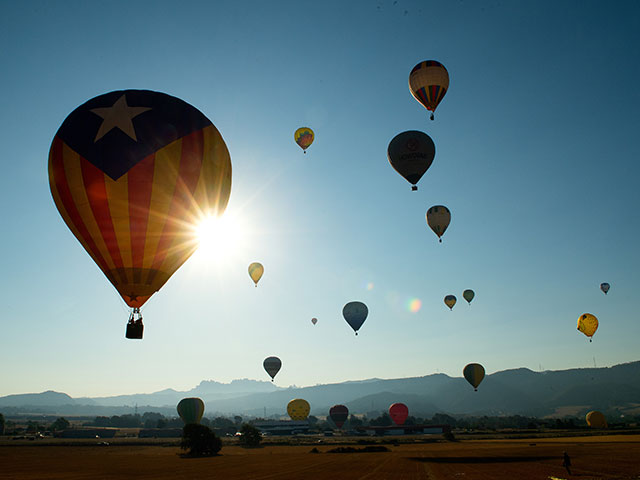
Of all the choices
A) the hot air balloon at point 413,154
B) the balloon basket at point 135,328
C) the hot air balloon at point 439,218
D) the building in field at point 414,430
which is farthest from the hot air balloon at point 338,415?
the balloon basket at point 135,328

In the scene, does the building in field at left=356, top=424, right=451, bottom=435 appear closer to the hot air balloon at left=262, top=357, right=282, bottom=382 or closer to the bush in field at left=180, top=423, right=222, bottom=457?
the hot air balloon at left=262, top=357, right=282, bottom=382

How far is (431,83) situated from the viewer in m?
39.8

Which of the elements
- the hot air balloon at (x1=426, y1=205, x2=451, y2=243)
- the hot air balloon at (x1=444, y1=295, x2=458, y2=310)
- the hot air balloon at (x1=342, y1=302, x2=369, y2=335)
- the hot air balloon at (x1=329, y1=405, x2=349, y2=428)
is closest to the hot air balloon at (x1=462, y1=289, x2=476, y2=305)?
the hot air balloon at (x1=444, y1=295, x2=458, y2=310)

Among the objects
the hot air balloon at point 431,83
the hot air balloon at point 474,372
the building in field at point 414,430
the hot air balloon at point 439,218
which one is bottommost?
the building in field at point 414,430

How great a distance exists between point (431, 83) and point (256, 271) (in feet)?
109

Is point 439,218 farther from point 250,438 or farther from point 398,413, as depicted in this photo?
point 398,413

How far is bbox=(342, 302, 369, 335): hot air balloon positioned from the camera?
220 ft

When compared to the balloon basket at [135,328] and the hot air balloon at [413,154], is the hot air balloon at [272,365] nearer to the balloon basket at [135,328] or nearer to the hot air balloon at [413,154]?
the hot air balloon at [413,154]

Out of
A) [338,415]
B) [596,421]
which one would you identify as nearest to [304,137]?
[338,415]

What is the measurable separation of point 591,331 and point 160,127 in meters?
82.7

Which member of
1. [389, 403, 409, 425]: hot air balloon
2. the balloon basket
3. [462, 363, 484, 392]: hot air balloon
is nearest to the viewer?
the balloon basket

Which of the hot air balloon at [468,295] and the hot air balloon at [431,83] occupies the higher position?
the hot air balloon at [431,83]

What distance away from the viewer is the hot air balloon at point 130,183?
20156 mm

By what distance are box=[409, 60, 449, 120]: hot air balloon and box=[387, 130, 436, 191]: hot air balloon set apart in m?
3.06
